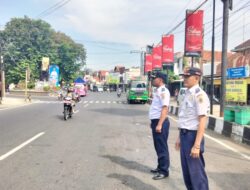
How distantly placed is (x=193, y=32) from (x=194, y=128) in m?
17.0

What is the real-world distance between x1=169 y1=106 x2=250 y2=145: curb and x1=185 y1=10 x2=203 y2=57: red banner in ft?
24.4

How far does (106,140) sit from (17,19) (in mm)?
82865

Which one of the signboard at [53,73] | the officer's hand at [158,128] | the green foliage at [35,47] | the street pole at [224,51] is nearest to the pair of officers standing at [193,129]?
the officer's hand at [158,128]

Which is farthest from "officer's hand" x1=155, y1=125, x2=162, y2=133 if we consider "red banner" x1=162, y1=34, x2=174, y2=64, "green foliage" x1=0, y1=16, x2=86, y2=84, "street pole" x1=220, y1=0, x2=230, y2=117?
"green foliage" x1=0, y1=16, x2=86, y2=84

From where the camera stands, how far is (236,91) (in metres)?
17.2

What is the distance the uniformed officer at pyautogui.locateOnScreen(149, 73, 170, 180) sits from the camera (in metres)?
6.57

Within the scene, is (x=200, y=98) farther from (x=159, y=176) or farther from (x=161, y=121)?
(x=159, y=176)

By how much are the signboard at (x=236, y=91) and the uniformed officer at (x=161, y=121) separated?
1081 centimetres

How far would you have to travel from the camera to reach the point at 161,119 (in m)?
6.54

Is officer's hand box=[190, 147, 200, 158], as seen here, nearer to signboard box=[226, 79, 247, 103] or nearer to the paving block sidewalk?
the paving block sidewalk

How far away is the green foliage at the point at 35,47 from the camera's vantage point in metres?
83.0

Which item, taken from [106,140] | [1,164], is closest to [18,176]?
[1,164]

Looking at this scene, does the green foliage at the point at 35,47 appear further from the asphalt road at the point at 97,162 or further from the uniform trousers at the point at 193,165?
the uniform trousers at the point at 193,165

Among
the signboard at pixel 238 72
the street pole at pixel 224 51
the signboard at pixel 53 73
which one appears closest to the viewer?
the street pole at pixel 224 51
